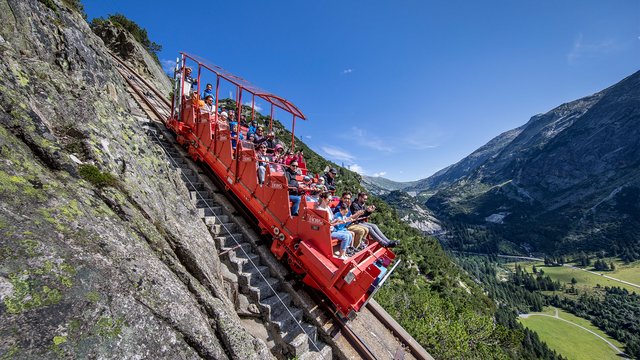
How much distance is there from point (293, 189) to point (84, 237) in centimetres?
589

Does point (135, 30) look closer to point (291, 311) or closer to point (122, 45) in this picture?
point (122, 45)

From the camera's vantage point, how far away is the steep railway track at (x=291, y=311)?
7085 mm

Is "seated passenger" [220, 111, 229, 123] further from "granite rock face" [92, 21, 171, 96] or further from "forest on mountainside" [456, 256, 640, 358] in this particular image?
"forest on mountainside" [456, 256, 640, 358]

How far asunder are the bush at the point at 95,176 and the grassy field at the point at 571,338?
129m

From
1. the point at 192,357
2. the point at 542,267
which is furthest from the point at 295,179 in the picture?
the point at 542,267

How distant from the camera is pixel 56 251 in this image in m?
2.82

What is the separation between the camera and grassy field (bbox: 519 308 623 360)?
9781cm

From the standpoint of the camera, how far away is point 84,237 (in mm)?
3184

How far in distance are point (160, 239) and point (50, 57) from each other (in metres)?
4.52

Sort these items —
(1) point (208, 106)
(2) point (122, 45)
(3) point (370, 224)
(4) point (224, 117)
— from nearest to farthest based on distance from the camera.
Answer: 1. (3) point (370, 224)
2. (4) point (224, 117)
3. (1) point (208, 106)
4. (2) point (122, 45)

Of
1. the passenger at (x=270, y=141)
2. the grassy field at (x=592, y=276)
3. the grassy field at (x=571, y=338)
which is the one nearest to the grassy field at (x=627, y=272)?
the grassy field at (x=592, y=276)

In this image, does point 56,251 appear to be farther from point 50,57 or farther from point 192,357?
point 50,57

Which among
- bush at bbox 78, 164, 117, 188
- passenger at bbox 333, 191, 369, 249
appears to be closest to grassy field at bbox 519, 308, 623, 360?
passenger at bbox 333, 191, 369, 249

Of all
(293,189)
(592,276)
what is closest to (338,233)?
(293,189)
